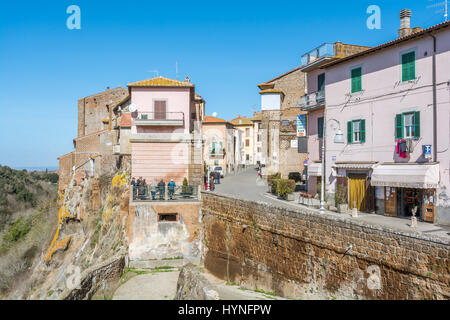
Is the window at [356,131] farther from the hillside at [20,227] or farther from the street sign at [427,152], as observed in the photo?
the hillside at [20,227]

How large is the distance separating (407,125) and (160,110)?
15.5 meters

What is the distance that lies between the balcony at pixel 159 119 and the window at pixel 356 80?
11.1m

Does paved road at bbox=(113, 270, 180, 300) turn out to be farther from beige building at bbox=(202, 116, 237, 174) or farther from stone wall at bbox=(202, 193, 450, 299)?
beige building at bbox=(202, 116, 237, 174)

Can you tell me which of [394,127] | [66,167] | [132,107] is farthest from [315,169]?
[66,167]

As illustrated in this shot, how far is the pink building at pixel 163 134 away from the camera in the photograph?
77.4ft

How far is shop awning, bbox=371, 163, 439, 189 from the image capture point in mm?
15039

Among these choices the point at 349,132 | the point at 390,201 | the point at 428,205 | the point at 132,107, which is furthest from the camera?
the point at 132,107

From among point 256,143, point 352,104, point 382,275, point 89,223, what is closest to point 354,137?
point 352,104

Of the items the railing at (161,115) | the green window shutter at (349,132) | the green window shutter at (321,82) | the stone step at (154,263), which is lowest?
the stone step at (154,263)

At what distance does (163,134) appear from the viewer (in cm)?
2391

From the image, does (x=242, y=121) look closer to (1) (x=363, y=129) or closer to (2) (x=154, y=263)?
(1) (x=363, y=129)

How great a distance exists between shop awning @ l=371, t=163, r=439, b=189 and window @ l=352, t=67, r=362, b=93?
4495 millimetres

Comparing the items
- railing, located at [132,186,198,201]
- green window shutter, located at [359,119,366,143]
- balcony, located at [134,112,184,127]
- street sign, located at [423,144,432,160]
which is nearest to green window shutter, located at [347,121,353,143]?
green window shutter, located at [359,119,366,143]

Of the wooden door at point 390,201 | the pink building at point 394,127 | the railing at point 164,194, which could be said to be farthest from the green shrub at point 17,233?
the wooden door at point 390,201
